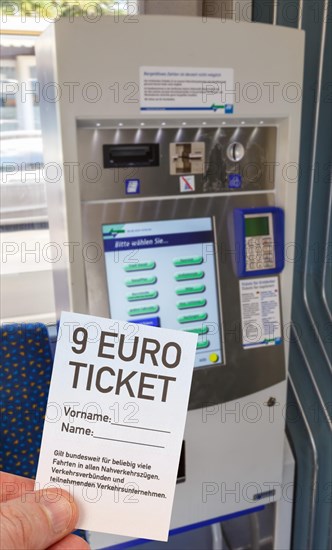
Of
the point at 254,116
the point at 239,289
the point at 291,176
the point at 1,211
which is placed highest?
the point at 254,116

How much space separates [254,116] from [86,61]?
22.1 inches

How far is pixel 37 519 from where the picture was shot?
0.80 metres

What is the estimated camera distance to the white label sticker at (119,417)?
854 mm

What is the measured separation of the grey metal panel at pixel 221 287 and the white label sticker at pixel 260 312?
0.08 feet

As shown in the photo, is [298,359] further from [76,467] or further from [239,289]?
[76,467]

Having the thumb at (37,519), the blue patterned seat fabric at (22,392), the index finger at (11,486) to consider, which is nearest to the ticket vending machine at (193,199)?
the blue patterned seat fabric at (22,392)

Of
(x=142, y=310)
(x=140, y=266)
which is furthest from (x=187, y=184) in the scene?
(x=142, y=310)

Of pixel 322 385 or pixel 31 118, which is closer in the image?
pixel 322 385

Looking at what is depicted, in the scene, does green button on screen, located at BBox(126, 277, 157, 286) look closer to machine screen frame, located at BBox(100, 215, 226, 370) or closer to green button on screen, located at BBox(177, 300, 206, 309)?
machine screen frame, located at BBox(100, 215, 226, 370)

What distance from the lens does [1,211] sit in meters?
2.42

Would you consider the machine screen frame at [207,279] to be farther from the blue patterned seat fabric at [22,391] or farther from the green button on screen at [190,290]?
the blue patterned seat fabric at [22,391]

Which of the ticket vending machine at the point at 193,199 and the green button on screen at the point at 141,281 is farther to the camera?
the green button on screen at the point at 141,281

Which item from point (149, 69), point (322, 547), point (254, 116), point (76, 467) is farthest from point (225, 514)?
point (149, 69)

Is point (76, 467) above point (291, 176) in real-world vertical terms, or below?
below
